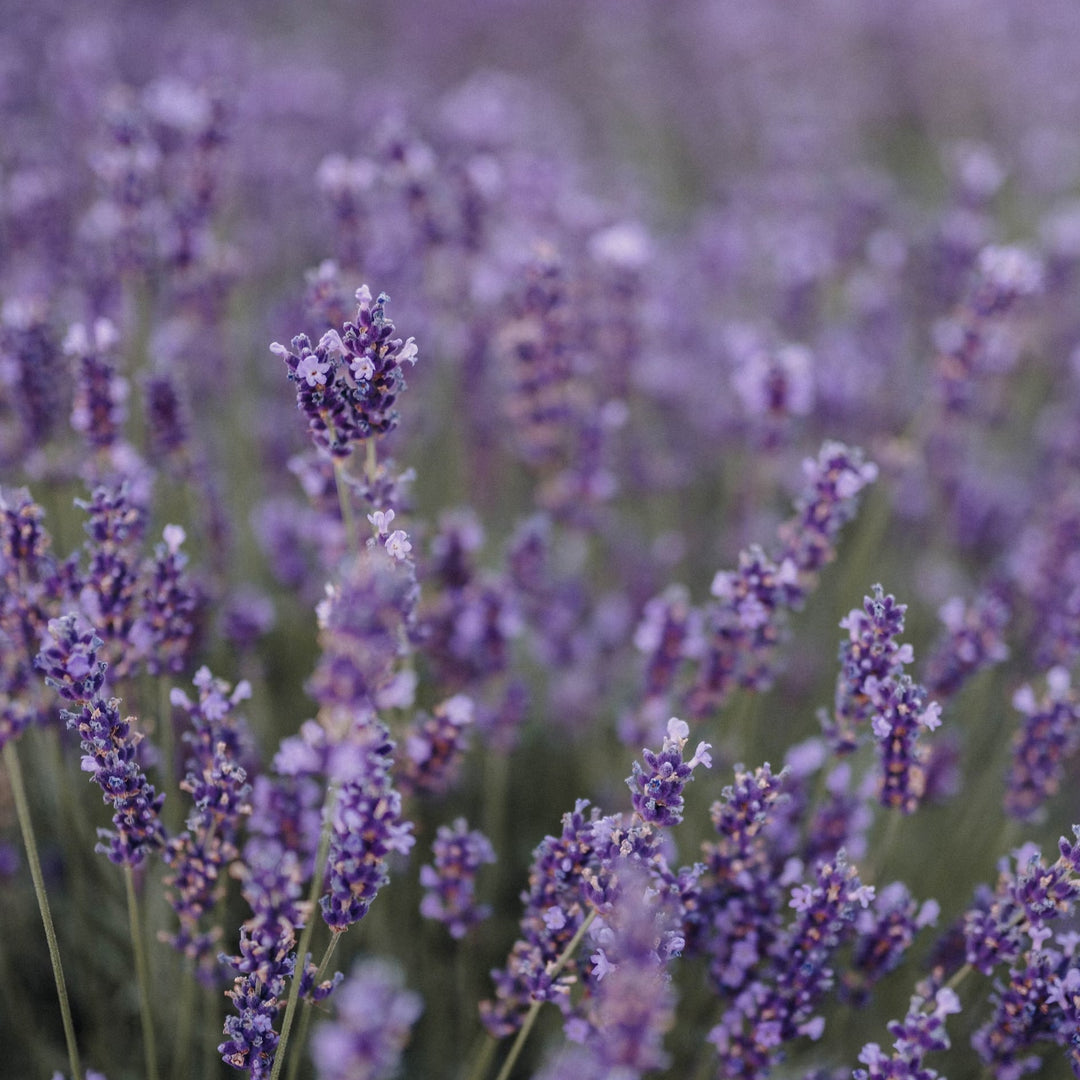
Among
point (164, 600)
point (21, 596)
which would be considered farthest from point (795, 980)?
point (21, 596)

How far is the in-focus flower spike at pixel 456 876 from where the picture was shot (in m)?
1.76

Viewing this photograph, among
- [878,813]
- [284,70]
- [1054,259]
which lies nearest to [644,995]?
[878,813]

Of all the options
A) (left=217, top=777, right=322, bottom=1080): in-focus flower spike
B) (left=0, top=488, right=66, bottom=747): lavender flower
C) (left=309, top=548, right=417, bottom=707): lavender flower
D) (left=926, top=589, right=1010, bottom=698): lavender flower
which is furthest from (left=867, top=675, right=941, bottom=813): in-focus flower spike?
(left=0, top=488, right=66, bottom=747): lavender flower

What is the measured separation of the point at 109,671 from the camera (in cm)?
177

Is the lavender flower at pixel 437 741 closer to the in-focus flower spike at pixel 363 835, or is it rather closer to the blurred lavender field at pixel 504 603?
the blurred lavender field at pixel 504 603

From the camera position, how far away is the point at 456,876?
1798mm

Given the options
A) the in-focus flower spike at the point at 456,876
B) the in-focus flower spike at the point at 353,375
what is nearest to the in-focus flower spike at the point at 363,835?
the in-focus flower spike at the point at 456,876

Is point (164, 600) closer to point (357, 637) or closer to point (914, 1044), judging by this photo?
point (357, 637)

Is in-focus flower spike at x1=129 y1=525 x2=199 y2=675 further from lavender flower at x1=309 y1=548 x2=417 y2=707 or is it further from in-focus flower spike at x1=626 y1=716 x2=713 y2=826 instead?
in-focus flower spike at x1=626 y1=716 x2=713 y2=826

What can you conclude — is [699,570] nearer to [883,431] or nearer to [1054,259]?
[883,431]

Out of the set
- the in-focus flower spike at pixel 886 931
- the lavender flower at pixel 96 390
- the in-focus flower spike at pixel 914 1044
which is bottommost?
the in-focus flower spike at pixel 914 1044

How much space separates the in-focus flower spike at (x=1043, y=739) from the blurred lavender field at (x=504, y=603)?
0.03ft

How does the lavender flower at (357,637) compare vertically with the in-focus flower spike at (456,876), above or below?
below

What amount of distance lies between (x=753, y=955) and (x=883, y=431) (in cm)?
220
